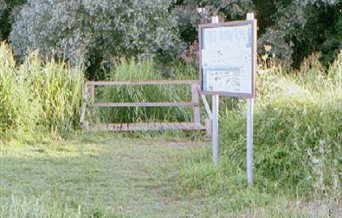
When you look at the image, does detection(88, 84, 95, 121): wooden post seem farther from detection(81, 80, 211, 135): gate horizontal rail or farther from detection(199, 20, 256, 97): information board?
detection(199, 20, 256, 97): information board

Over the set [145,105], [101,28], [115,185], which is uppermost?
[101,28]

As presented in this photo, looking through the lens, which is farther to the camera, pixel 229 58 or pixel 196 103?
pixel 196 103

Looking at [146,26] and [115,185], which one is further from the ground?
[146,26]

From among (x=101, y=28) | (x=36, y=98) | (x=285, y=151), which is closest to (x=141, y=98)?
(x=36, y=98)

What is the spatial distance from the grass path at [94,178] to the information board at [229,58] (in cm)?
121

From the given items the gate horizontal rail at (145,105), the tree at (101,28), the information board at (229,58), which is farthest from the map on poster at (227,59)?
the tree at (101,28)

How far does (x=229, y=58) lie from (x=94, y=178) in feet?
6.76

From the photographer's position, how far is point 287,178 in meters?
6.55

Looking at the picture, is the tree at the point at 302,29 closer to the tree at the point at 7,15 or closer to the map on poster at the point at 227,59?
the tree at the point at 7,15

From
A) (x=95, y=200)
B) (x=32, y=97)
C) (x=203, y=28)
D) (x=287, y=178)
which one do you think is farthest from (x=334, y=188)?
(x=32, y=97)

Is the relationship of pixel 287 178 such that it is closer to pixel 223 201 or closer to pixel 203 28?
pixel 223 201

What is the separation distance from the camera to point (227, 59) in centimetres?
704

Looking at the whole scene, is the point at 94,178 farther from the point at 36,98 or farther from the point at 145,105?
the point at 145,105

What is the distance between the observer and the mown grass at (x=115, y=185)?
5.10 metres
